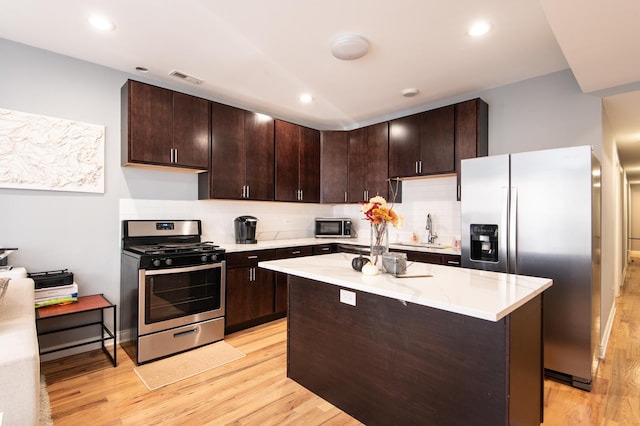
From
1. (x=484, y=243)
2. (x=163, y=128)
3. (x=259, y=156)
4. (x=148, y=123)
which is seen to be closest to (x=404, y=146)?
(x=484, y=243)

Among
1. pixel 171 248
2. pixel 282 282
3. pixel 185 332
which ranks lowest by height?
pixel 185 332

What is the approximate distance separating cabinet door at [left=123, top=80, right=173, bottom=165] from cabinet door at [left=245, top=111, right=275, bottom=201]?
0.92 metres

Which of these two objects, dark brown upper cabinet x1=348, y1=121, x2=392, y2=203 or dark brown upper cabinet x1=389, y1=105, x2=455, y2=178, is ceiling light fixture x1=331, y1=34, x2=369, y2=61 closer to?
dark brown upper cabinet x1=389, y1=105, x2=455, y2=178

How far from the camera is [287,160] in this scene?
14.4 ft

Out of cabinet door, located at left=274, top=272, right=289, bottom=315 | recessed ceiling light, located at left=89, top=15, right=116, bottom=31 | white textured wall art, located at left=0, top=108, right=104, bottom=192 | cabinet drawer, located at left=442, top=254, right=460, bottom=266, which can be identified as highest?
recessed ceiling light, located at left=89, top=15, right=116, bottom=31

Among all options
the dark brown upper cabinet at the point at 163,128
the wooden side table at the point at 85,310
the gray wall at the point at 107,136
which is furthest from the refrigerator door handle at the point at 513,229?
the wooden side table at the point at 85,310

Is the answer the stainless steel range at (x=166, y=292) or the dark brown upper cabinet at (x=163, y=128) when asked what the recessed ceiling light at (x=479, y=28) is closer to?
the dark brown upper cabinet at (x=163, y=128)

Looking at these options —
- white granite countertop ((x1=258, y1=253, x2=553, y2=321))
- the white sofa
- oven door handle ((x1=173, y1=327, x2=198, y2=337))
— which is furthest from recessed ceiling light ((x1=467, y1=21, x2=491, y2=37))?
oven door handle ((x1=173, y1=327, x2=198, y2=337))

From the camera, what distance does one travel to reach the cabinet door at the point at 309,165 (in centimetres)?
457

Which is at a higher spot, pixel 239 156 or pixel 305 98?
pixel 305 98

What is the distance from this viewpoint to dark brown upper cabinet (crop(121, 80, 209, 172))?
10.1ft

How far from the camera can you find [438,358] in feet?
5.40

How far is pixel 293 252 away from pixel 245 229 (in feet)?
2.12

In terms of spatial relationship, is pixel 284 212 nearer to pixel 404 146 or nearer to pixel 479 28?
pixel 404 146
